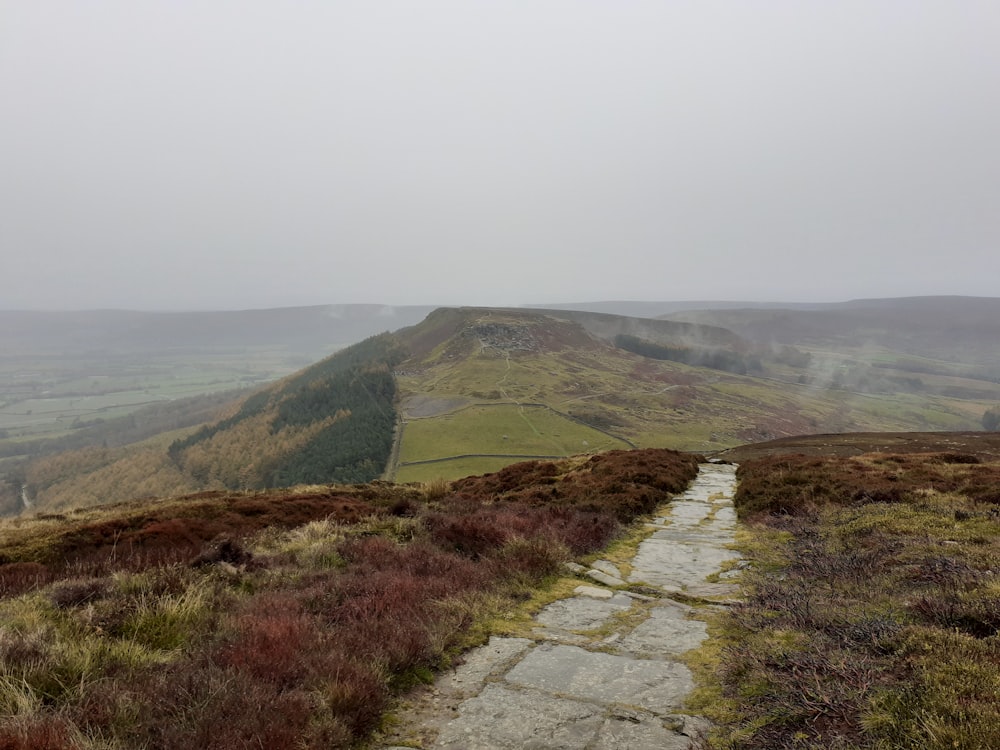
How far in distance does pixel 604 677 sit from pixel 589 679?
0.19 m

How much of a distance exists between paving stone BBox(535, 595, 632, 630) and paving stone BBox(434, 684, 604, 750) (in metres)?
2.25

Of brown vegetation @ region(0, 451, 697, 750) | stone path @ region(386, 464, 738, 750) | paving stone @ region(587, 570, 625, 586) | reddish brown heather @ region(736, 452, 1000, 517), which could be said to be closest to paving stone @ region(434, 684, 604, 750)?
stone path @ region(386, 464, 738, 750)

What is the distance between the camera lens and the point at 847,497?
1647cm

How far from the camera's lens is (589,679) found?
19.0ft

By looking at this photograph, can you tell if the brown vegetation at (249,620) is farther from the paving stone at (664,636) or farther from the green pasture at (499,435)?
the green pasture at (499,435)

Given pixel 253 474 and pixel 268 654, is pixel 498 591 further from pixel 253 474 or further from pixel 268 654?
pixel 253 474

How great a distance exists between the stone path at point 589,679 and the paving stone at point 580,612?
0.7 inches

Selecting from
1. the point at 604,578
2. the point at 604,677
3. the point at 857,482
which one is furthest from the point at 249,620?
the point at 857,482

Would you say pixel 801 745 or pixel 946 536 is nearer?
pixel 801 745

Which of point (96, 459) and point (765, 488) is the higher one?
point (765, 488)

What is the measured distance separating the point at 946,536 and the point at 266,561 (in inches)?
558

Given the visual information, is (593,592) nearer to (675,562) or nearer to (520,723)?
(675,562)

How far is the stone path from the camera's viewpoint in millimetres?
4617

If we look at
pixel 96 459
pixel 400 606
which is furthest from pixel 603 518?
pixel 96 459
